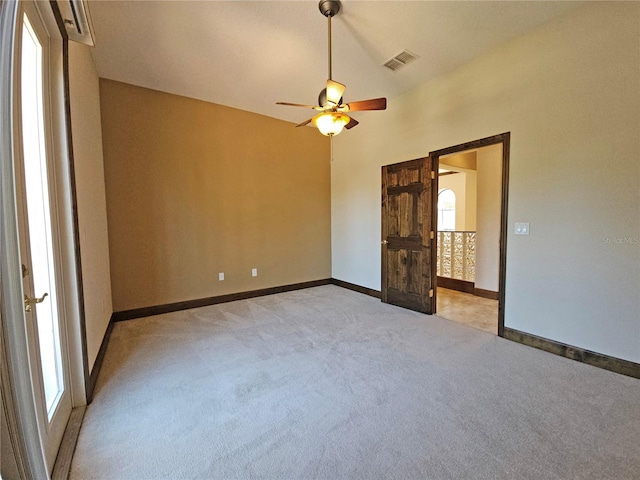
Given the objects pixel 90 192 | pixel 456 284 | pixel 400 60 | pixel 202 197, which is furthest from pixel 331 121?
pixel 456 284

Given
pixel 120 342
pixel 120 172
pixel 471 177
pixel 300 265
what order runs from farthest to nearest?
pixel 471 177
pixel 300 265
pixel 120 172
pixel 120 342

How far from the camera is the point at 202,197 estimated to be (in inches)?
167

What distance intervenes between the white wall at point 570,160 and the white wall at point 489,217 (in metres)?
1.62

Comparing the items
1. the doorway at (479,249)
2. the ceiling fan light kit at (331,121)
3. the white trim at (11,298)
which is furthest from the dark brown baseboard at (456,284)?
the white trim at (11,298)

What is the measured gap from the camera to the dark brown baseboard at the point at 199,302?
375 centimetres

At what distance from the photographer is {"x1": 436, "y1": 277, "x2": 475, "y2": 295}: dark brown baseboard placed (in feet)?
16.7

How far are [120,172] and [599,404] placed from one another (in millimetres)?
5163

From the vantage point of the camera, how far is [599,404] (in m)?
1.95

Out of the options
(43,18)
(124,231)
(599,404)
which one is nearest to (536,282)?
(599,404)

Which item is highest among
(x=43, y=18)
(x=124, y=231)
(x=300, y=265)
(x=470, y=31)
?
(x=470, y=31)

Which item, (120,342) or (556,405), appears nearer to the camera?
(556,405)

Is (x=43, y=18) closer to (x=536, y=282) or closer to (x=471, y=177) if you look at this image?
(x=536, y=282)

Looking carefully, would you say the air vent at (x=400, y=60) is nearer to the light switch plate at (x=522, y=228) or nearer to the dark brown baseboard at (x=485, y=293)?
the light switch plate at (x=522, y=228)

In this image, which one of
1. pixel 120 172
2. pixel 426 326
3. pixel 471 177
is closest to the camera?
pixel 426 326
